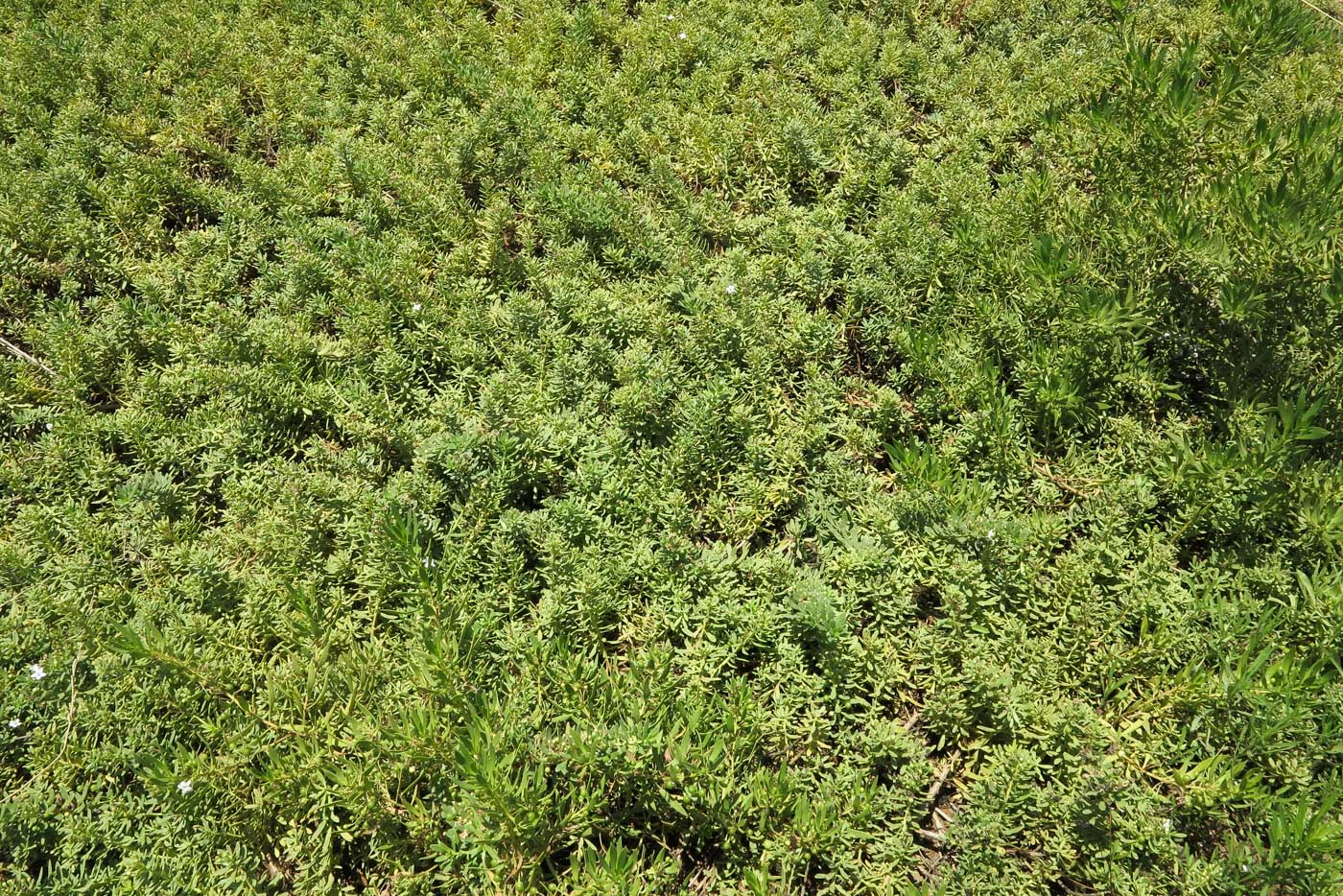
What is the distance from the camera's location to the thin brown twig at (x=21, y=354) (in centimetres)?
425

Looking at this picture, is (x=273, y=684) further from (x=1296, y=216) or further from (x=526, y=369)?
(x=1296, y=216)

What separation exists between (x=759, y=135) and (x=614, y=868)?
4.37 metres

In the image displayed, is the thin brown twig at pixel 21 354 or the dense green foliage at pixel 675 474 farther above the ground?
the dense green foliage at pixel 675 474

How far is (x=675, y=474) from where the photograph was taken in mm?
3729

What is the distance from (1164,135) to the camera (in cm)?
433

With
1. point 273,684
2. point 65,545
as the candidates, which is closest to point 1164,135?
point 273,684

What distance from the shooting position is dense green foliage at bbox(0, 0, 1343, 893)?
2797mm

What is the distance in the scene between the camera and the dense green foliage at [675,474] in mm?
2797

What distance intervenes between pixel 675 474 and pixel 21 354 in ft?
11.2

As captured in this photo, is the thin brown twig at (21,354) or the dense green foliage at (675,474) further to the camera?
the thin brown twig at (21,354)

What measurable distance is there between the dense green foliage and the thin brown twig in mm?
41

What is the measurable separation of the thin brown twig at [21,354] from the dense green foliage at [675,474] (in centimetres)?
4

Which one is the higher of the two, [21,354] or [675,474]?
[675,474]

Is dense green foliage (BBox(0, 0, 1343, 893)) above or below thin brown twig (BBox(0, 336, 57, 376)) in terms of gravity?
above
